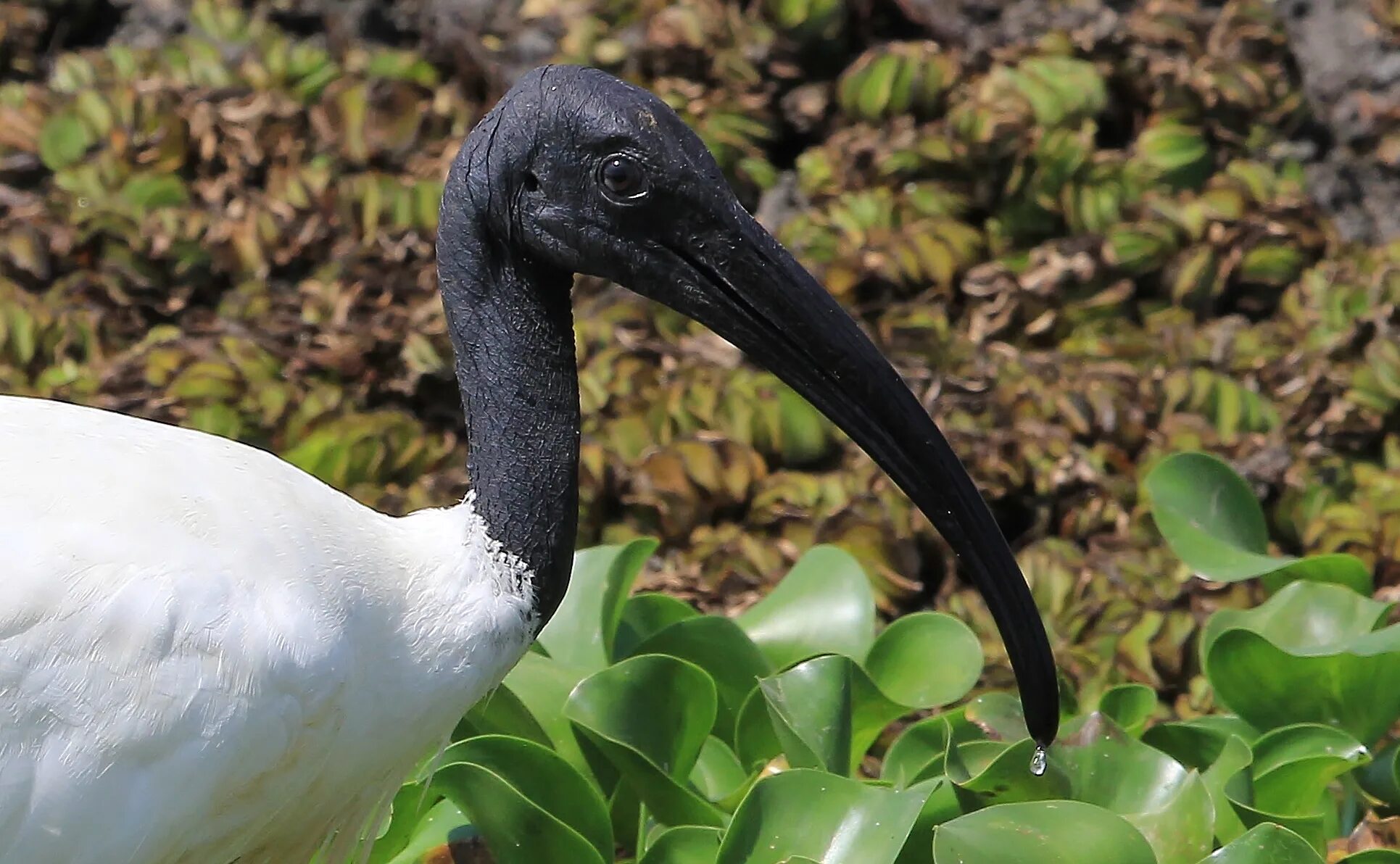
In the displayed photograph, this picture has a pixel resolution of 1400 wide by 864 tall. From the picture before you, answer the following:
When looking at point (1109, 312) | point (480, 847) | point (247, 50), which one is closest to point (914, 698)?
point (480, 847)

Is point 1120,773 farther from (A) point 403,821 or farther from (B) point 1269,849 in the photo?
(A) point 403,821

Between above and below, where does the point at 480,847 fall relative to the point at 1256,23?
below

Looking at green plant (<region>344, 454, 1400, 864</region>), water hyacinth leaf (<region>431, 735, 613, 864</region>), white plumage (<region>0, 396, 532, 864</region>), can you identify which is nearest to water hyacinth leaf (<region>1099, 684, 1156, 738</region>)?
green plant (<region>344, 454, 1400, 864</region>)

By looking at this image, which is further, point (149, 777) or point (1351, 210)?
point (1351, 210)

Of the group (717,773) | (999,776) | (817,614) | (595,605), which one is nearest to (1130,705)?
(999,776)

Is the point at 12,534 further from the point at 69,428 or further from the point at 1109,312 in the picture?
the point at 1109,312

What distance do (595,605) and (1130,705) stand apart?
91 cm

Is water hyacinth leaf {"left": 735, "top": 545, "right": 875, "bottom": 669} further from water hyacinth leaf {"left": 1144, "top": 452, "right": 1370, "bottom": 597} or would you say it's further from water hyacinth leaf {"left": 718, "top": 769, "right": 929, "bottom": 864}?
water hyacinth leaf {"left": 718, "top": 769, "right": 929, "bottom": 864}

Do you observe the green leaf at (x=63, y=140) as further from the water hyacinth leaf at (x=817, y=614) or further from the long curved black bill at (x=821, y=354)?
the long curved black bill at (x=821, y=354)

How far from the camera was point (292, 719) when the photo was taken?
2.05m

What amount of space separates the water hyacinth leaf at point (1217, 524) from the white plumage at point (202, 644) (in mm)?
1395

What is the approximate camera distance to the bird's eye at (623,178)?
7.29ft

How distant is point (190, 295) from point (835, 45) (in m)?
1.88

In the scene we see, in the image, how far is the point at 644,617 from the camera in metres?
3.19
